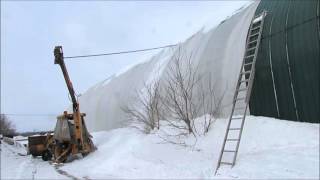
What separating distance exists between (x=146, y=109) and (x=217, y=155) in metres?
9.48

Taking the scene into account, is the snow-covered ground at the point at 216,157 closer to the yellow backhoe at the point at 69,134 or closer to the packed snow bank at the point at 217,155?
the packed snow bank at the point at 217,155

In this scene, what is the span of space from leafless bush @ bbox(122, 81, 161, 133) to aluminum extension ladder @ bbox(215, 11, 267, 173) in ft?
21.2

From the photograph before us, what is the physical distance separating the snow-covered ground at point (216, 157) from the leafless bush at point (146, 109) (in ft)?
2.70

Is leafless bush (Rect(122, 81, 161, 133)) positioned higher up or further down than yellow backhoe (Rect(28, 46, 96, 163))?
higher up

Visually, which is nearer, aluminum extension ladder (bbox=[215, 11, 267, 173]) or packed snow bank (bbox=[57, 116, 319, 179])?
packed snow bank (bbox=[57, 116, 319, 179])

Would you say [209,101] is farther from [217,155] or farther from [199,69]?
[217,155]

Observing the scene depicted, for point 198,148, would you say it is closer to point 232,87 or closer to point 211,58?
point 232,87

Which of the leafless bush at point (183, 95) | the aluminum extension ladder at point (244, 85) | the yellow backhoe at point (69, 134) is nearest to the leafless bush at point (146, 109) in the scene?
the leafless bush at point (183, 95)

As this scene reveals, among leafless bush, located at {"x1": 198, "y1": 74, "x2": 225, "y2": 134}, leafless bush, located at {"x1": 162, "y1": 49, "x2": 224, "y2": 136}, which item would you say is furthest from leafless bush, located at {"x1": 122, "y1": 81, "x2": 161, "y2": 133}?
leafless bush, located at {"x1": 198, "y1": 74, "x2": 225, "y2": 134}

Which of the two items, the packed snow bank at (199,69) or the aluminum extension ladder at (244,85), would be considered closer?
the aluminum extension ladder at (244,85)

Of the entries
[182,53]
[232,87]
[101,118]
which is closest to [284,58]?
[232,87]

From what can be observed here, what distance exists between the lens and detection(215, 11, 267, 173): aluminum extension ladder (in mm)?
14367

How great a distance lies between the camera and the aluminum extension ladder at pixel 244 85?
14367mm

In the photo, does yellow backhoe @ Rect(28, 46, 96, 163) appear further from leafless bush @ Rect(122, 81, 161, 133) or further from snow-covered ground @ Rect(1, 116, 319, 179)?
leafless bush @ Rect(122, 81, 161, 133)
